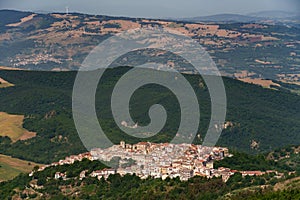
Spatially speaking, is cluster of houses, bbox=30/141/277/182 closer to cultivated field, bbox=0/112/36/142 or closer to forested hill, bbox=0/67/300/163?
forested hill, bbox=0/67/300/163

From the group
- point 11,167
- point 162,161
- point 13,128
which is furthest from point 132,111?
point 162,161

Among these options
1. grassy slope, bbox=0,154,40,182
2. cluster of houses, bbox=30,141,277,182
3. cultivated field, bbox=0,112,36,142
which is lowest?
cultivated field, bbox=0,112,36,142

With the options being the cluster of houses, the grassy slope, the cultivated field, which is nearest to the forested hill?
the cultivated field

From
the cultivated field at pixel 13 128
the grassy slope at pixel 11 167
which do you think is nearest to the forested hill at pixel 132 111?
the cultivated field at pixel 13 128

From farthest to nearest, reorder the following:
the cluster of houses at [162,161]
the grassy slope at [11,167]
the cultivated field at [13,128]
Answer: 1. the cultivated field at [13,128]
2. the grassy slope at [11,167]
3. the cluster of houses at [162,161]

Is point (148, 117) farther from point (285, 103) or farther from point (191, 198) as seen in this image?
point (191, 198)

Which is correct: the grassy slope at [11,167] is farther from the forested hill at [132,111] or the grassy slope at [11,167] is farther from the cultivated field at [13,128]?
the cultivated field at [13,128]
